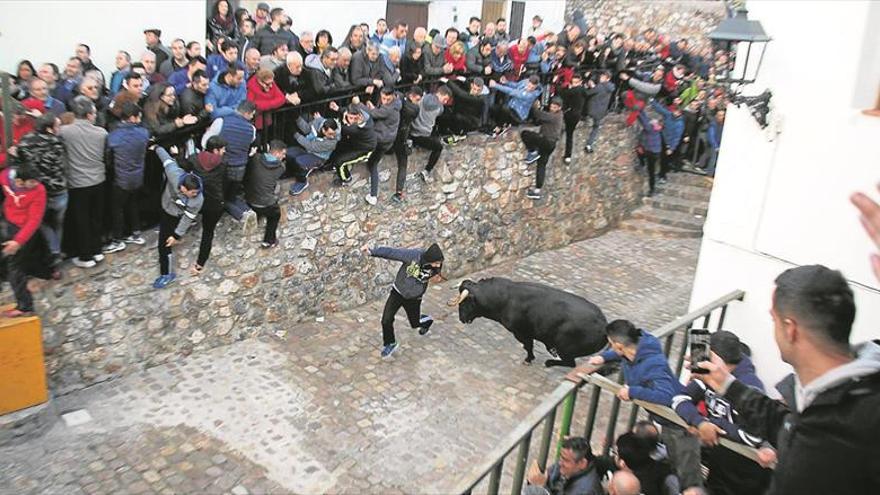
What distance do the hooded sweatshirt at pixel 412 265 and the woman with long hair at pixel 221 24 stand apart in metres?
4.04

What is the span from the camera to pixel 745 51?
566cm

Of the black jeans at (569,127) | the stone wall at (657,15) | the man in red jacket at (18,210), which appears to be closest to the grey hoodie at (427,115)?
the black jeans at (569,127)

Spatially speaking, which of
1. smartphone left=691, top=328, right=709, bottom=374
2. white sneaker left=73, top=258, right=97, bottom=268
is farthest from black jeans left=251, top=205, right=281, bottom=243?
smartphone left=691, top=328, right=709, bottom=374

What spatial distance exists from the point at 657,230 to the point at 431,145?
5.91 metres

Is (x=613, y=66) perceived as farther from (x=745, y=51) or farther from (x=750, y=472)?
(x=750, y=472)

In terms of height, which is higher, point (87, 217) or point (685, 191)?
point (87, 217)

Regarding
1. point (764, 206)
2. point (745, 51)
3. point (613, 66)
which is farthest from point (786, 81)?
point (613, 66)

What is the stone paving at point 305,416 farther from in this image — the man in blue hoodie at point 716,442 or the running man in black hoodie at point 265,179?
the man in blue hoodie at point 716,442

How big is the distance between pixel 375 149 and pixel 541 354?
3.36 metres

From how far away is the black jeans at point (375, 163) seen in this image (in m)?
9.34

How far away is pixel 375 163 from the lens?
9.48m

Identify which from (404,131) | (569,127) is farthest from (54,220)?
(569,127)

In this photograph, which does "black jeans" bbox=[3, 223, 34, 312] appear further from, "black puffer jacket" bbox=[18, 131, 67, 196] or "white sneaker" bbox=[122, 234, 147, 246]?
"white sneaker" bbox=[122, 234, 147, 246]

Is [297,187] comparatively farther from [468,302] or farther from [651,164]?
[651,164]
